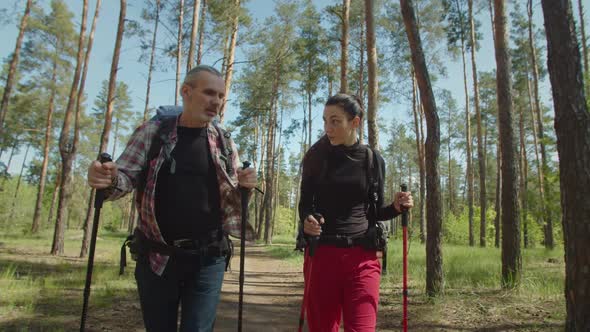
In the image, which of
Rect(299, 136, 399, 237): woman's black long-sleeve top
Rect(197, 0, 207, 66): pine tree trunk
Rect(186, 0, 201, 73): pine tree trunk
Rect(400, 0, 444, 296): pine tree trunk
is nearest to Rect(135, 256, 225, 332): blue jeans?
Rect(299, 136, 399, 237): woman's black long-sleeve top

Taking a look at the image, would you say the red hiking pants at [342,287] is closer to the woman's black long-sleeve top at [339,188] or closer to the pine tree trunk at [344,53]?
the woman's black long-sleeve top at [339,188]

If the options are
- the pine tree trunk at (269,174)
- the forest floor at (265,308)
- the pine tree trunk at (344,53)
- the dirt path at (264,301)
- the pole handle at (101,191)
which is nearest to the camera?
the pole handle at (101,191)

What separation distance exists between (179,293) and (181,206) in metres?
0.50

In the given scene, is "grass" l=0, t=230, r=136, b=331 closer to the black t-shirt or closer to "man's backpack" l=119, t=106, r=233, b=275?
"man's backpack" l=119, t=106, r=233, b=275

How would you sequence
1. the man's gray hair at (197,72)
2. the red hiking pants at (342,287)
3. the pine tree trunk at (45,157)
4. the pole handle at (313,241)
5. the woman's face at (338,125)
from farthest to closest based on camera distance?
the pine tree trunk at (45,157), the woman's face at (338,125), the pole handle at (313,241), the red hiking pants at (342,287), the man's gray hair at (197,72)

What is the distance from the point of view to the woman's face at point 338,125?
2.66 meters

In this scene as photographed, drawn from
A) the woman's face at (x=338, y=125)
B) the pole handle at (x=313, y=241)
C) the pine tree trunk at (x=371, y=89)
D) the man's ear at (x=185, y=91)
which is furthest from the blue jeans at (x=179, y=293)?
the pine tree trunk at (x=371, y=89)

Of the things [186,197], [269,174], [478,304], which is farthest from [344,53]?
[269,174]

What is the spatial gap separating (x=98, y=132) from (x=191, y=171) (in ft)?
117

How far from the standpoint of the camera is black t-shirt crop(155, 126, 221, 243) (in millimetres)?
2076

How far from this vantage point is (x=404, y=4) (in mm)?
6520

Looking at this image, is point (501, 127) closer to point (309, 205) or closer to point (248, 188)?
point (309, 205)

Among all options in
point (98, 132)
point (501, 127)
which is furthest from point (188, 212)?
point (98, 132)

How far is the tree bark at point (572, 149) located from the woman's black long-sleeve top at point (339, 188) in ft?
5.43
